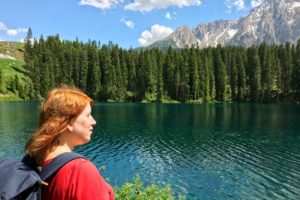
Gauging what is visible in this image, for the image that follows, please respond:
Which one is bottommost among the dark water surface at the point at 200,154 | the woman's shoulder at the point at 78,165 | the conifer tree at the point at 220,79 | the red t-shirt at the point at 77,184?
the dark water surface at the point at 200,154

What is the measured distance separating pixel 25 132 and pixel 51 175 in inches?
2116

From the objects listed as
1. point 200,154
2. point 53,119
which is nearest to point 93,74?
point 200,154

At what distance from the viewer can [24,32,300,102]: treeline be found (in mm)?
145500

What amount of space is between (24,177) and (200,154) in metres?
37.0

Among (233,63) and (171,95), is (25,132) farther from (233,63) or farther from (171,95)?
(233,63)

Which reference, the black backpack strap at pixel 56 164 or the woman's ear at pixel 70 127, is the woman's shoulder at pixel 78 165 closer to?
the black backpack strap at pixel 56 164

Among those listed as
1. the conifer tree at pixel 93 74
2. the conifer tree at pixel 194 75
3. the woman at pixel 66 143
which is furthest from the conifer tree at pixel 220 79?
the woman at pixel 66 143

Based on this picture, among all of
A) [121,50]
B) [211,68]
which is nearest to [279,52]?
[211,68]

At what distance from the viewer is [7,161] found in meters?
3.30

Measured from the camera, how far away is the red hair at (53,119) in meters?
3.54

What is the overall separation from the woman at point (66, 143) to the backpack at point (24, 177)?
79 millimetres

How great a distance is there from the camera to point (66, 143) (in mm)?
3707

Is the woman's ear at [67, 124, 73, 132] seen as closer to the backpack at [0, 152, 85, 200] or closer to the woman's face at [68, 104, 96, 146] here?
the woman's face at [68, 104, 96, 146]

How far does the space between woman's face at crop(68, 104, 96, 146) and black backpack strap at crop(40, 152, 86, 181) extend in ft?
1.22
